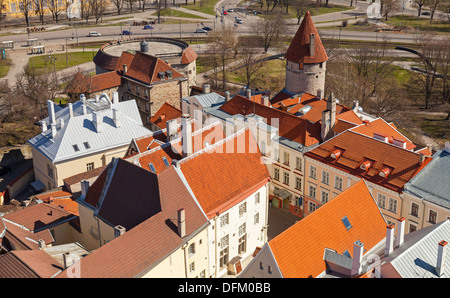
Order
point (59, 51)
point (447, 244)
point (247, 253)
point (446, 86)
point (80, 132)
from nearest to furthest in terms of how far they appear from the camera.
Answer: point (447, 244), point (247, 253), point (80, 132), point (446, 86), point (59, 51)

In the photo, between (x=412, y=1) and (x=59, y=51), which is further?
(x=412, y=1)

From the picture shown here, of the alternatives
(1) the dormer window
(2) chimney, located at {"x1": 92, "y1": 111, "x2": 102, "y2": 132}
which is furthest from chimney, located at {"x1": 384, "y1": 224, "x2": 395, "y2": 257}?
(2) chimney, located at {"x1": 92, "y1": 111, "x2": 102, "y2": 132}

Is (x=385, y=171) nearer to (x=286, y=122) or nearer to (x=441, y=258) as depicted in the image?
(x=286, y=122)

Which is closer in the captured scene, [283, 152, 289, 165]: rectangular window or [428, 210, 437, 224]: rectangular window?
[428, 210, 437, 224]: rectangular window

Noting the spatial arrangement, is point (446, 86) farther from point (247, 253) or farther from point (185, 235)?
point (185, 235)

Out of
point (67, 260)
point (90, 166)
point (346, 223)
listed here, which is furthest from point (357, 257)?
point (90, 166)

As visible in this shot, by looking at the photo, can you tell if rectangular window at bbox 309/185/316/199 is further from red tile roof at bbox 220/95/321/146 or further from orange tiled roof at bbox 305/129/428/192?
red tile roof at bbox 220/95/321/146

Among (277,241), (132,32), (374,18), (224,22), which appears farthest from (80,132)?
(374,18)
